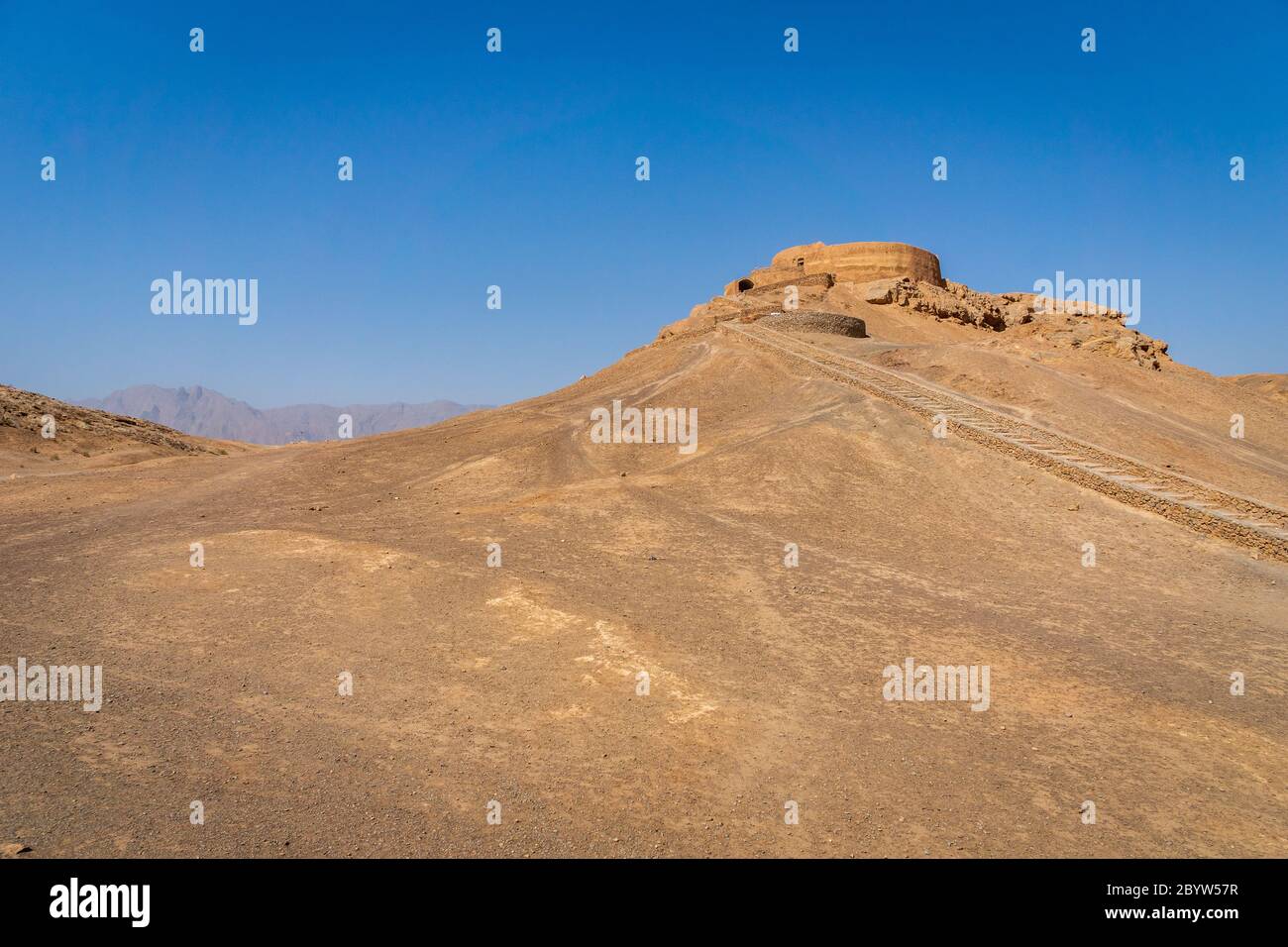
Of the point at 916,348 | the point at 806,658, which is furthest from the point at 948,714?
the point at 916,348

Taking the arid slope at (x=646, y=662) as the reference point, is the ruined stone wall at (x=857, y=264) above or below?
above

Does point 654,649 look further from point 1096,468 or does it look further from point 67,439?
point 67,439

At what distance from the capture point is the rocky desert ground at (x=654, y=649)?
501 cm

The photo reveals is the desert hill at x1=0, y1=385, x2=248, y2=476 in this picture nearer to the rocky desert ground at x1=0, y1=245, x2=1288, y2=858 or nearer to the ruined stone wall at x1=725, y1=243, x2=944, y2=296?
the rocky desert ground at x1=0, y1=245, x2=1288, y2=858

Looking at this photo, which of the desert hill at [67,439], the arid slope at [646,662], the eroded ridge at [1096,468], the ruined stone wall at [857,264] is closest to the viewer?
the arid slope at [646,662]

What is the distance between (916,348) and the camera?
25266mm

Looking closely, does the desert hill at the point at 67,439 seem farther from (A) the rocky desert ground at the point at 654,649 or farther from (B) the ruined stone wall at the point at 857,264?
(B) the ruined stone wall at the point at 857,264

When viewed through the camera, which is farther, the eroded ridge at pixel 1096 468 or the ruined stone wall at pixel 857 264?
the ruined stone wall at pixel 857 264

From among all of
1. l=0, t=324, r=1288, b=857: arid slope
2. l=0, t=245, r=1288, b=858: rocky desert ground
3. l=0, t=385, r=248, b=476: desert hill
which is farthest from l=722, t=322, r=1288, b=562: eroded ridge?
l=0, t=385, r=248, b=476: desert hill

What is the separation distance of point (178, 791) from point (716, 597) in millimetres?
6253

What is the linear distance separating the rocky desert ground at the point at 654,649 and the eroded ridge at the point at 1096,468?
5.8 inches

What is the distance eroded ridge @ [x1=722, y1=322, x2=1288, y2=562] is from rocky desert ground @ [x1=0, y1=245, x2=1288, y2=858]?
148 mm

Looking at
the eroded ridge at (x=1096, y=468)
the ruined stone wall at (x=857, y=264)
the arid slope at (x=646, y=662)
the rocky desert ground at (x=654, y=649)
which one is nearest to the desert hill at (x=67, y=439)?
the rocky desert ground at (x=654, y=649)

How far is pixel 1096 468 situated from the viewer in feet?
48.4
